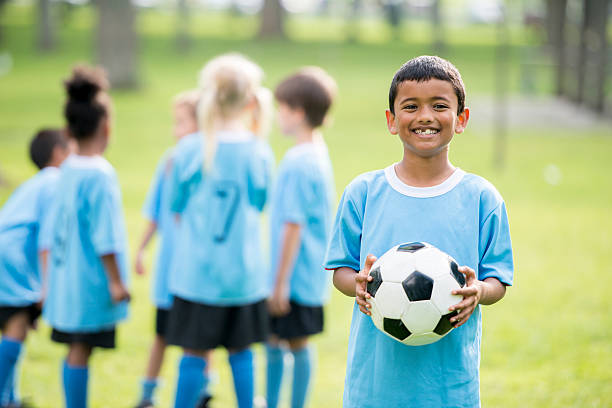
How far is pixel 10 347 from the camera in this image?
4.31 m

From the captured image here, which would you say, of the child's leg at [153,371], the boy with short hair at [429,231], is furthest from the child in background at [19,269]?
the boy with short hair at [429,231]

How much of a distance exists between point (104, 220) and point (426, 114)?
7.13 feet

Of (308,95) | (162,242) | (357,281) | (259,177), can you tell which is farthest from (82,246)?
(357,281)

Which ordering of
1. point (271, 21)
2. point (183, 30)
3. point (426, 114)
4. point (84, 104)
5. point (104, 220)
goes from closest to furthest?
point (426, 114) → point (104, 220) → point (84, 104) → point (183, 30) → point (271, 21)

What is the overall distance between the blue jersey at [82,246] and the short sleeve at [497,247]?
2.21 m

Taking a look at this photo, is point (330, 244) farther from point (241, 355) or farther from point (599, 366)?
point (599, 366)

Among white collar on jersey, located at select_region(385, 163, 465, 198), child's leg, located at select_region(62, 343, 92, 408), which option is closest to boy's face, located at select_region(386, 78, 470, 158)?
white collar on jersey, located at select_region(385, 163, 465, 198)

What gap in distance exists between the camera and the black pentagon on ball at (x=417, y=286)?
2.42 meters

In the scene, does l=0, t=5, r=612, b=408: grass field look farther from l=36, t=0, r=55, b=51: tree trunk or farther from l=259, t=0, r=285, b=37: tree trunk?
l=259, t=0, r=285, b=37: tree trunk

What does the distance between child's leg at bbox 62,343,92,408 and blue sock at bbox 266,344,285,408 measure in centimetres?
104

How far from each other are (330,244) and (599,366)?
11.0 ft

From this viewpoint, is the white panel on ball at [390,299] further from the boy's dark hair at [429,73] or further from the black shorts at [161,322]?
the black shorts at [161,322]

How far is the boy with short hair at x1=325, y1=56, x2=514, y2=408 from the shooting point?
252 cm

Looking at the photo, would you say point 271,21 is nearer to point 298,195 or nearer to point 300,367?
point 298,195
